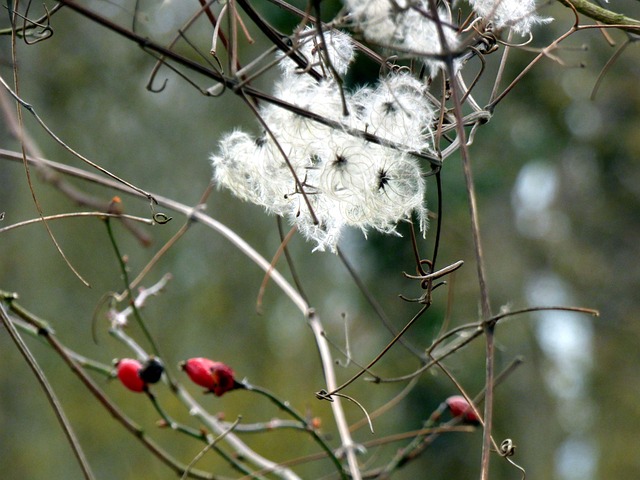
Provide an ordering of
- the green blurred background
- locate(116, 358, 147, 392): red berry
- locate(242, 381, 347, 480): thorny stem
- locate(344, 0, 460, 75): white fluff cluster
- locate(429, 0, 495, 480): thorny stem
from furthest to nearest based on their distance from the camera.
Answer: the green blurred background
locate(116, 358, 147, 392): red berry
locate(242, 381, 347, 480): thorny stem
locate(344, 0, 460, 75): white fluff cluster
locate(429, 0, 495, 480): thorny stem

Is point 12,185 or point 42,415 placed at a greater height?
point 12,185

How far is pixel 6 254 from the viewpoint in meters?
4.64

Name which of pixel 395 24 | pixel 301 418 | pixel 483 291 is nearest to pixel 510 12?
pixel 395 24

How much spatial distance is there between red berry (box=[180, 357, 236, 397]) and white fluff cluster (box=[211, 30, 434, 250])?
333 mm

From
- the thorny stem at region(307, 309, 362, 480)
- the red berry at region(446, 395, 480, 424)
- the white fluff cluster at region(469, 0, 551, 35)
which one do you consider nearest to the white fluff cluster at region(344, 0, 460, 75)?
the white fluff cluster at region(469, 0, 551, 35)

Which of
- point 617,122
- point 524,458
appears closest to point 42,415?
point 524,458

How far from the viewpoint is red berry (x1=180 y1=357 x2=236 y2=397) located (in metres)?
1.15

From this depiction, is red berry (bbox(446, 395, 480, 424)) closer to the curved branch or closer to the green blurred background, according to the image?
the curved branch

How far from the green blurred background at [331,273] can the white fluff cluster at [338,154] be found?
3.29 m

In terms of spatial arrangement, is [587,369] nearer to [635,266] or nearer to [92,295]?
[635,266]

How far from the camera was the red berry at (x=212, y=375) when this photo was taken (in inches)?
45.3

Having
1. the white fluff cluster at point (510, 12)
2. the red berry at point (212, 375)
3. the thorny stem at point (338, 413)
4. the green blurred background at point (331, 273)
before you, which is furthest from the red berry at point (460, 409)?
the green blurred background at point (331, 273)

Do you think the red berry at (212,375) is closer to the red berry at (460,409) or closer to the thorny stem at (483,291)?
the red berry at (460,409)

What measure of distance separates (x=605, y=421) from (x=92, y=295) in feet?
12.0
